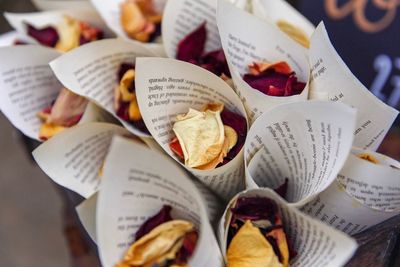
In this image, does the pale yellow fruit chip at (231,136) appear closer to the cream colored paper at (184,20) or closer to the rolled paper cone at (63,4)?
the cream colored paper at (184,20)

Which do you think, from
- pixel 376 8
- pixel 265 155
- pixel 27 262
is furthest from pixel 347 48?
pixel 27 262

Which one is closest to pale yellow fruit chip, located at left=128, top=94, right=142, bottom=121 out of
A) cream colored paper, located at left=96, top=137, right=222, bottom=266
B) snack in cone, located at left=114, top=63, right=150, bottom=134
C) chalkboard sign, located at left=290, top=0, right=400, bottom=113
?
snack in cone, located at left=114, top=63, right=150, bottom=134

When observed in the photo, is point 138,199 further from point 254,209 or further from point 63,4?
point 63,4

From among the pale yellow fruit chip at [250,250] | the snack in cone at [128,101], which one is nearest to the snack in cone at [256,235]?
the pale yellow fruit chip at [250,250]

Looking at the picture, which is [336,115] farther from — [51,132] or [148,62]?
[51,132]

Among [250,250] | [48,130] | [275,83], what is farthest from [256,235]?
[48,130]
